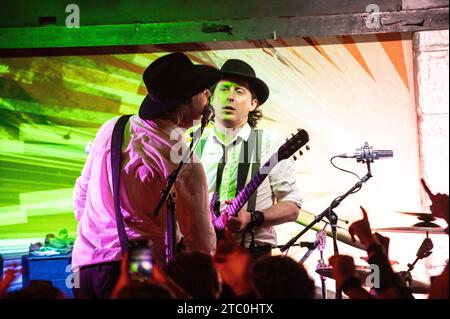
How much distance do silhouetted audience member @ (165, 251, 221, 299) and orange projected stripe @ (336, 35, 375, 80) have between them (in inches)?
123

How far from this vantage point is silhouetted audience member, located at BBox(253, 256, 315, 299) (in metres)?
2.27

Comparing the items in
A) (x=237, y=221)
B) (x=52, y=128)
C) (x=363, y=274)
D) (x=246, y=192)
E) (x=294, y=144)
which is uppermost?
(x=52, y=128)

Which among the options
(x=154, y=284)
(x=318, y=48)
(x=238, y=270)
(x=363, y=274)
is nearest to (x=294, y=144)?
(x=318, y=48)

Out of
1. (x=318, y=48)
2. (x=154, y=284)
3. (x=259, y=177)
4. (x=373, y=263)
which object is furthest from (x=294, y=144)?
(x=154, y=284)

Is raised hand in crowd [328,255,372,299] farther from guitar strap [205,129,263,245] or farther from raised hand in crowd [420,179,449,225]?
guitar strap [205,129,263,245]

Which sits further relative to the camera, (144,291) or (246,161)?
(246,161)

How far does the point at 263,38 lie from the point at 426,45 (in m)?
1.42

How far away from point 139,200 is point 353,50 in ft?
7.90

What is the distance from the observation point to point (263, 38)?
16.7 ft

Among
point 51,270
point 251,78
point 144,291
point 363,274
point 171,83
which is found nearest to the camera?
point 144,291

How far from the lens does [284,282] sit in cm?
228

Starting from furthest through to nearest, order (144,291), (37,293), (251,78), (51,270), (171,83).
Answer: (251,78) < (51,270) < (171,83) < (37,293) < (144,291)

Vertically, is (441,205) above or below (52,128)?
below

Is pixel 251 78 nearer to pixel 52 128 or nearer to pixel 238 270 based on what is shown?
pixel 52 128
